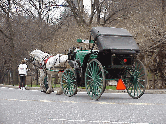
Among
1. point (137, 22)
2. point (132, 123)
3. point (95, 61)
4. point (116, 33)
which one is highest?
point (137, 22)

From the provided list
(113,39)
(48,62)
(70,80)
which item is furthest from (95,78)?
(48,62)

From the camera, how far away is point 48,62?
14945 millimetres

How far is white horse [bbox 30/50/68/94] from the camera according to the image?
14.3 meters

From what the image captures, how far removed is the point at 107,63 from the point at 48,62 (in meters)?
4.42

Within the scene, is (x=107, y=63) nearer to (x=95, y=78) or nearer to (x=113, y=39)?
(x=95, y=78)

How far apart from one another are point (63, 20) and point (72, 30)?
6.50 meters

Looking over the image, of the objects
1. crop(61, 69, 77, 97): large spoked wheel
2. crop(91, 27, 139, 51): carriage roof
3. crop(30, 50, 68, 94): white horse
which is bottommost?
crop(61, 69, 77, 97): large spoked wheel

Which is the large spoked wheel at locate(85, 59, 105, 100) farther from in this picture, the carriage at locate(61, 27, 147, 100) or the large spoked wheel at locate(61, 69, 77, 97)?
the large spoked wheel at locate(61, 69, 77, 97)

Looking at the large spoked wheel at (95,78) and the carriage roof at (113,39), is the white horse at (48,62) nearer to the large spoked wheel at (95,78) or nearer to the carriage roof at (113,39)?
the large spoked wheel at (95,78)

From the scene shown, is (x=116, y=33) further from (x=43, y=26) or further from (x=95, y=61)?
(x=43, y=26)

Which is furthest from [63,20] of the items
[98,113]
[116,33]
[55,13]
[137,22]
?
[98,113]

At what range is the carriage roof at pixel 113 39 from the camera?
35.7 ft

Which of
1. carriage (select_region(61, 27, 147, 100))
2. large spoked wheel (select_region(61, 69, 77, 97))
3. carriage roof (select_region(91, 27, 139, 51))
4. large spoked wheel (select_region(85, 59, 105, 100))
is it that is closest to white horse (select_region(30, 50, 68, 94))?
large spoked wheel (select_region(61, 69, 77, 97))

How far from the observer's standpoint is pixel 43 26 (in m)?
30.0
